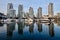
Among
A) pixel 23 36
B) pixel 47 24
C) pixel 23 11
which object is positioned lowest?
pixel 23 36

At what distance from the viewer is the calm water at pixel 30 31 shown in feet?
13.8

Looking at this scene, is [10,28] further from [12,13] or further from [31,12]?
[31,12]

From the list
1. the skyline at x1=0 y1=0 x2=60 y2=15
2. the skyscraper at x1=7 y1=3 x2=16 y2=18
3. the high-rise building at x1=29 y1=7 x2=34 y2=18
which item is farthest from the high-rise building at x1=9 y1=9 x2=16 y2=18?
the high-rise building at x1=29 y1=7 x2=34 y2=18

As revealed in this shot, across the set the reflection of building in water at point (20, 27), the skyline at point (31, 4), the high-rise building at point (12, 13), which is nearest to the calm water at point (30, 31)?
the reflection of building in water at point (20, 27)

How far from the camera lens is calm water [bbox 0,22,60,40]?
4213mm

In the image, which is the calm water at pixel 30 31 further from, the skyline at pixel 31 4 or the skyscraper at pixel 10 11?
the skyline at pixel 31 4

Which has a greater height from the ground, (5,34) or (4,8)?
(4,8)

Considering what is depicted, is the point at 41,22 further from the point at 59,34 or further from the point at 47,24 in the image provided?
the point at 59,34

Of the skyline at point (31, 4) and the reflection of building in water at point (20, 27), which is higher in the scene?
the skyline at point (31, 4)

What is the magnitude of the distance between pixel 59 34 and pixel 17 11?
4.17 feet

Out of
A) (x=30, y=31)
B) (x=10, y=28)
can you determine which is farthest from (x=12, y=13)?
(x=30, y=31)

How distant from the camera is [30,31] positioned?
4324 millimetres

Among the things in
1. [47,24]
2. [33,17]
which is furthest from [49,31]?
[33,17]

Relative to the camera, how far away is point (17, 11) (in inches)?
173
